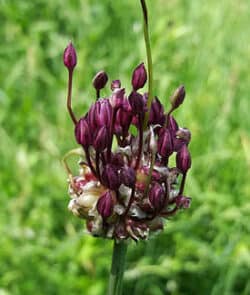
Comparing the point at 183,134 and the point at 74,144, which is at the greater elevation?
the point at 183,134

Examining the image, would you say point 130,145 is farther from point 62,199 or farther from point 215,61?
point 215,61

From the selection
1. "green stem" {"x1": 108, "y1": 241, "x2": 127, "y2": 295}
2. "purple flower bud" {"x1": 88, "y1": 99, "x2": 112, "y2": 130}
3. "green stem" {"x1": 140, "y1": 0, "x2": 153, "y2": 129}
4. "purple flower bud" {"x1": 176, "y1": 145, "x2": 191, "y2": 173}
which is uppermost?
"green stem" {"x1": 140, "y1": 0, "x2": 153, "y2": 129}

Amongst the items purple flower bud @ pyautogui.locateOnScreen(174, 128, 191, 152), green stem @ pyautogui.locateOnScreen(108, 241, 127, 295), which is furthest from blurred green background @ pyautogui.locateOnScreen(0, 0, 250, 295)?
purple flower bud @ pyautogui.locateOnScreen(174, 128, 191, 152)

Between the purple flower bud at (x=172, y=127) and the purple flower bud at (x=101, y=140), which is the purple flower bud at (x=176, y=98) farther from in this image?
the purple flower bud at (x=101, y=140)

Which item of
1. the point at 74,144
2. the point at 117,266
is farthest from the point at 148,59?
the point at 74,144

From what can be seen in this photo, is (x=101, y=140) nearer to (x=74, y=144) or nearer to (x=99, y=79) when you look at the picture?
(x=99, y=79)

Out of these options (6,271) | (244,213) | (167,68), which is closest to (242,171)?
(244,213)

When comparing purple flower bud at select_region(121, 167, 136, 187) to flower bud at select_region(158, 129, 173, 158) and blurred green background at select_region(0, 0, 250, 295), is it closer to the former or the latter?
flower bud at select_region(158, 129, 173, 158)
